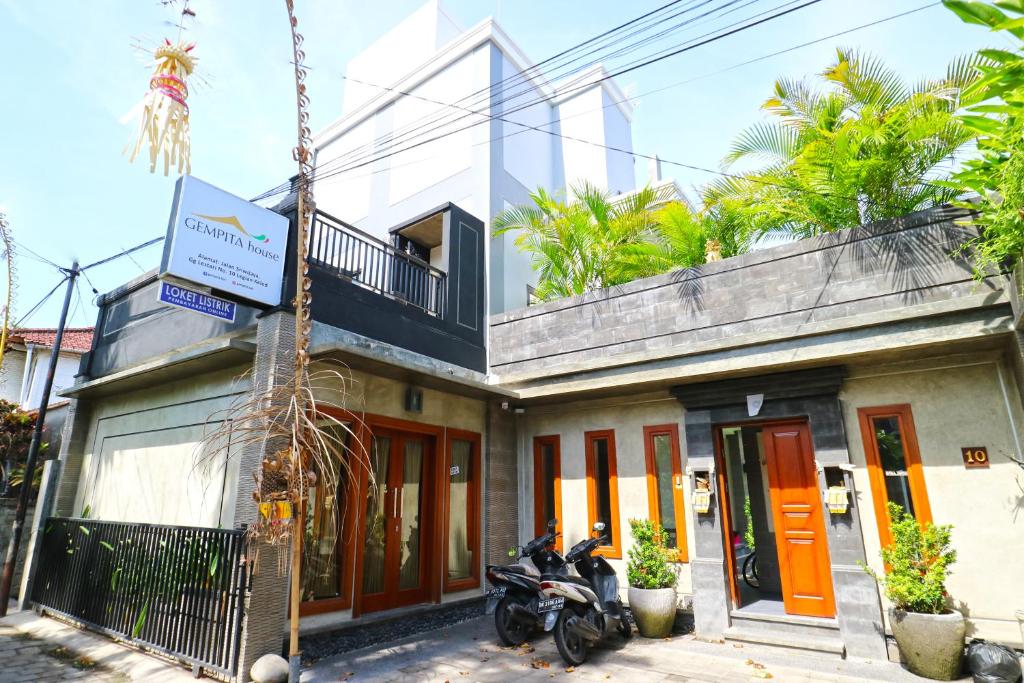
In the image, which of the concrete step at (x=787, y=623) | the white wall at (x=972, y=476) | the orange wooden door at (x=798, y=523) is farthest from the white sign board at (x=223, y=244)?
the white wall at (x=972, y=476)

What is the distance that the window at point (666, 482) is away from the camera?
6.54 m

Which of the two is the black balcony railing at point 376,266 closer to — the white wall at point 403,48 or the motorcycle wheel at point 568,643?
the motorcycle wheel at point 568,643

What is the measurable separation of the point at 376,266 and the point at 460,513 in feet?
11.7

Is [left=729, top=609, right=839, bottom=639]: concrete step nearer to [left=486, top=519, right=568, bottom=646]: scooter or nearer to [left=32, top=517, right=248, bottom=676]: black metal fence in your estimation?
[left=486, top=519, right=568, bottom=646]: scooter

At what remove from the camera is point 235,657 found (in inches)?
177

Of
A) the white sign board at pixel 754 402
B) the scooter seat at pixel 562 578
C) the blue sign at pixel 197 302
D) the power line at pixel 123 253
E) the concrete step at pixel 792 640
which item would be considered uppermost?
the power line at pixel 123 253

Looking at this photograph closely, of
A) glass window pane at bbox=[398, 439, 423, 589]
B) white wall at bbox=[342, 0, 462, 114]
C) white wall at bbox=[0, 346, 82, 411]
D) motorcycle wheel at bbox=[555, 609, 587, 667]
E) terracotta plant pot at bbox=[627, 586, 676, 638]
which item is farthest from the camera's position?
white wall at bbox=[0, 346, 82, 411]

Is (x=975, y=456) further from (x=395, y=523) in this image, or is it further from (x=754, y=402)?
(x=395, y=523)

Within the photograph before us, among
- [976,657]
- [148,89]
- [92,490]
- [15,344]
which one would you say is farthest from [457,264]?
[15,344]

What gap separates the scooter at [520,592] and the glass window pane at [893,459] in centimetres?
339

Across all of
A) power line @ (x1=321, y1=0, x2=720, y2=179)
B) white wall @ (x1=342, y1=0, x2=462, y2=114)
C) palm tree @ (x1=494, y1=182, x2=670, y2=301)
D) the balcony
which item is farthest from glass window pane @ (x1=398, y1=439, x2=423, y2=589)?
white wall @ (x1=342, y1=0, x2=462, y2=114)

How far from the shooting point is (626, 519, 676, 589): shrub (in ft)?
19.5

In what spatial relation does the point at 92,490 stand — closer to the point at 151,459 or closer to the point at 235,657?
the point at 151,459

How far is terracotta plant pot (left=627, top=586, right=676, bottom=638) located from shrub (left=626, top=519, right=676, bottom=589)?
3.8 inches
